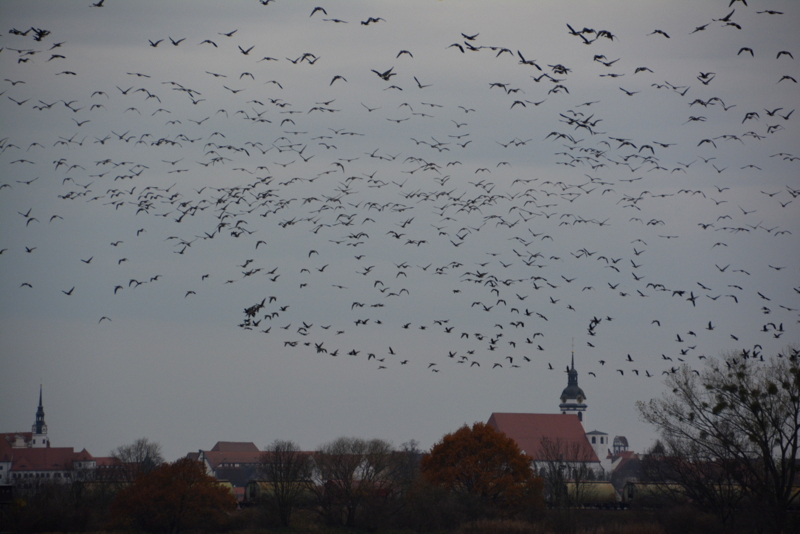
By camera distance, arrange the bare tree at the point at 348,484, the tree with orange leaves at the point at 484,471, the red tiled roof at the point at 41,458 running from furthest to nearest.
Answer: the red tiled roof at the point at 41,458 < the tree with orange leaves at the point at 484,471 < the bare tree at the point at 348,484

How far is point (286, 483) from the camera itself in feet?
228

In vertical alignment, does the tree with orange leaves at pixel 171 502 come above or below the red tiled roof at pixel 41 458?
below

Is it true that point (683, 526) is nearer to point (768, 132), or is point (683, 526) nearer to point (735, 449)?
point (735, 449)

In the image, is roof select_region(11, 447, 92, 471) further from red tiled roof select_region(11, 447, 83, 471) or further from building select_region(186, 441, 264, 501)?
building select_region(186, 441, 264, 501)

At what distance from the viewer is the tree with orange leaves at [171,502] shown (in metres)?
64.1

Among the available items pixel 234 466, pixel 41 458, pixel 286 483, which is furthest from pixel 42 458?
pixel 286 483

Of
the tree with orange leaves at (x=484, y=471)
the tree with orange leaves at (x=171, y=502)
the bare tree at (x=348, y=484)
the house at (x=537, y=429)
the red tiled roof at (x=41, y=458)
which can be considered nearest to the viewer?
the tree with orange leaves at (x=171, y=502)

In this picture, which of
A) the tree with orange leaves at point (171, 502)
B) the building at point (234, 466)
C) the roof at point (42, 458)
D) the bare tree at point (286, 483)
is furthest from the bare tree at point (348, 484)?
the roof at point (42, 458)

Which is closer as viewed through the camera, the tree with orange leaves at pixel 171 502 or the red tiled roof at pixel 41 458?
the tree with orange leaves at pixel 171 502

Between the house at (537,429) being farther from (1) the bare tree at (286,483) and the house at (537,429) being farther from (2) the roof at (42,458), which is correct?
(1) the bare tree at (286,483)

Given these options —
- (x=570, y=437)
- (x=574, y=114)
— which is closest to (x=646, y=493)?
(x=574, y=114)

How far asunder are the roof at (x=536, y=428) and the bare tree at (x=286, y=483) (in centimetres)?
9959

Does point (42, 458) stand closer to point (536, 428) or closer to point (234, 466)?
point (234, 466)

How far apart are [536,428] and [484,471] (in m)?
99.9
